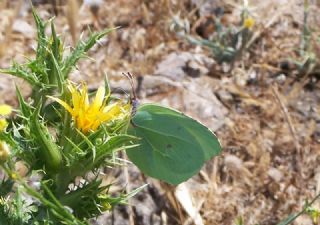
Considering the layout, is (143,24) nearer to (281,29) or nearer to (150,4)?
(150,4)

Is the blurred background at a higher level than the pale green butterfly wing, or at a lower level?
lower

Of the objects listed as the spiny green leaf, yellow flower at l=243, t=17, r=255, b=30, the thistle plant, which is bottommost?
yellow flower at l=243, t=17, r=255, b=30

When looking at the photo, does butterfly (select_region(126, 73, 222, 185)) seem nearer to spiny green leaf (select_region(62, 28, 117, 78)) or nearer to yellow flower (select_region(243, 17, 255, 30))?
spiny green leaf (select_region(62, 28, 117, 78))

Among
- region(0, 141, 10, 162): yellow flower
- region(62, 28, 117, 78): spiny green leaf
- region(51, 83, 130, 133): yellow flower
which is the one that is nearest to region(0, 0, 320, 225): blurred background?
region(62, 28, 117, 78): spiny green leaf

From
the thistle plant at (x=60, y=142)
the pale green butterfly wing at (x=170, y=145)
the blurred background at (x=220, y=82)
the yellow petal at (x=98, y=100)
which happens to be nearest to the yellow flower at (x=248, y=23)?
the blurred background at (x=220, y=82)

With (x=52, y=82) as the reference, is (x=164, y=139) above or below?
below

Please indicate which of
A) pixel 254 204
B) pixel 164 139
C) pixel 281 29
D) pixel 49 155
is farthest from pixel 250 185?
pixel 49 155

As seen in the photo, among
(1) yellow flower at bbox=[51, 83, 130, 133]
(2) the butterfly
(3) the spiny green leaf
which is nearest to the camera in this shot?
(1) yellow flower at bbox=[51, 83, 130, 133]
